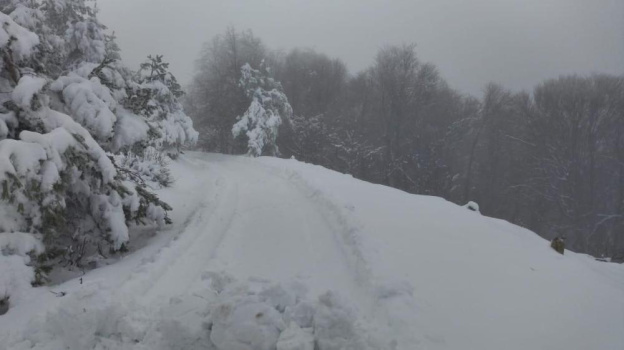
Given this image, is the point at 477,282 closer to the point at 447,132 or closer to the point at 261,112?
the point at 261,112

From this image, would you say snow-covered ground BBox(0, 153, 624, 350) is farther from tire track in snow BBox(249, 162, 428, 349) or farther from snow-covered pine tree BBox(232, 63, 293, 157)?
snow-covered pine tree BBox(232, 63, 293, 157)

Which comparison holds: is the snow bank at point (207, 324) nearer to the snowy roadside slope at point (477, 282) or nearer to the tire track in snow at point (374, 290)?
the tire track in snow at point (374, 290)

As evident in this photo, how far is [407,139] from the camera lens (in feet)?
134

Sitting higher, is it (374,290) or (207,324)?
(374,290)

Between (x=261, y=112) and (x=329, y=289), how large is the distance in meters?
25.7

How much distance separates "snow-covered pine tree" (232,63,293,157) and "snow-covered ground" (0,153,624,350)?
60.4 feet

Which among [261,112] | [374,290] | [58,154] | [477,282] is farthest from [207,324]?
[261,112]

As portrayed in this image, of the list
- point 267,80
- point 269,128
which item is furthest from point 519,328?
point 267,80

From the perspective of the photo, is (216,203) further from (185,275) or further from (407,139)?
(407,139)

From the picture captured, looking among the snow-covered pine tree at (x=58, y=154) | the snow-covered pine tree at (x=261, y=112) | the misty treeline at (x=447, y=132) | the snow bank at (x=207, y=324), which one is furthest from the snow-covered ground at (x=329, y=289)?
the misty treeline at (x=447, y=132)

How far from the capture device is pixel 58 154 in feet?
16.9

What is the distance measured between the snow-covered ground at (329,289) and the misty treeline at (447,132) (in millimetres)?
22991

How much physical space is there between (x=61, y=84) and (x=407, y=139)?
3728cm

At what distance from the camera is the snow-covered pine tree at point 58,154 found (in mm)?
4715
